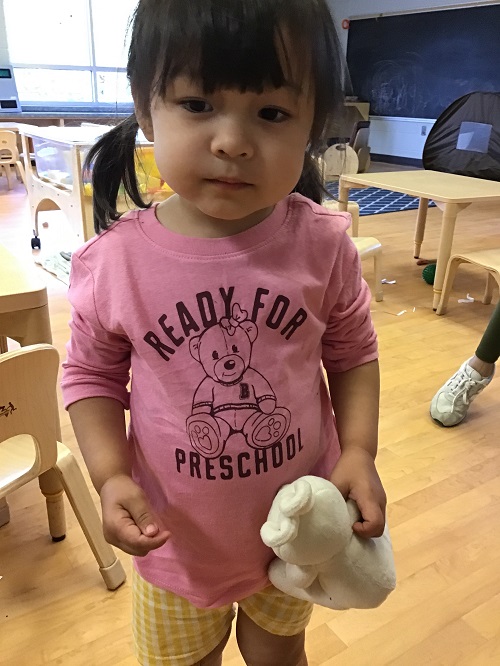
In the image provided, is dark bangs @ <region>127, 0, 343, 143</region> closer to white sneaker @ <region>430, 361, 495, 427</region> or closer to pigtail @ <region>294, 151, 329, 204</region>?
pigtail @ <region>294, 151, 329, 204</region>

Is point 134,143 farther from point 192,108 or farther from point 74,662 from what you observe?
point 74,662

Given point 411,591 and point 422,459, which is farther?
point 422,459

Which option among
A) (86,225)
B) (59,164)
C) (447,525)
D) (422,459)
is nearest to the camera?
(447,525)

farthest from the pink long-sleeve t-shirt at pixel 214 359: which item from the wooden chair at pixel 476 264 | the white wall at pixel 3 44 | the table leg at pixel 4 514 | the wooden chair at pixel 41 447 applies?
the white wall at pixel 3 44

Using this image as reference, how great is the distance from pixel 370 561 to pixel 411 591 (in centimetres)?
78

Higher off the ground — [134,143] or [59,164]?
[134,143]

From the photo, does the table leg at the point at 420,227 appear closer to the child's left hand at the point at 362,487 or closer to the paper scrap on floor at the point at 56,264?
the paper scrap on floor at the point at 56,264

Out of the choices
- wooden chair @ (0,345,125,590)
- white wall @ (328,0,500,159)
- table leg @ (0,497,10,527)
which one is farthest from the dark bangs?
white wall @ (328,0,500,159)

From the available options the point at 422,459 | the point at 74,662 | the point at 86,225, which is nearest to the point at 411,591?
the point at 422,459

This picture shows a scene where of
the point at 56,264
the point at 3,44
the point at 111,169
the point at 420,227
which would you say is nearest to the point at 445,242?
the point at 420,227

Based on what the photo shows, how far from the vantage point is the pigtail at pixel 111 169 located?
598 millimetres

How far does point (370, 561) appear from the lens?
1.82 ft

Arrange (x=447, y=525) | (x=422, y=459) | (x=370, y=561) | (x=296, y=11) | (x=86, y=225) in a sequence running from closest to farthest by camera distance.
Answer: (x=296, y=11) < (x=370, y=561) < (x=447, y=525) < (x=422, y=459) < (x=86, y=225)

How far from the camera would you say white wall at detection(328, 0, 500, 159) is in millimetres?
6910
